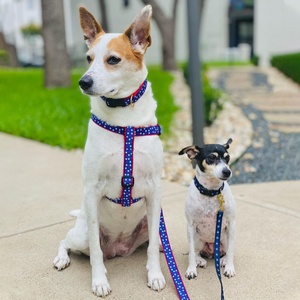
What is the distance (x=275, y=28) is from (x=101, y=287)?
2039cm

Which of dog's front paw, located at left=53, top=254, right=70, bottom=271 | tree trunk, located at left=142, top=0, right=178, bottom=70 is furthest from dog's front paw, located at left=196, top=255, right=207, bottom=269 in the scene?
tree trunk, located at left=142, top=0, right=178, bottom=70

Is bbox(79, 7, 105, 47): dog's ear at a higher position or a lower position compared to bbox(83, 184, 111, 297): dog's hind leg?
higher

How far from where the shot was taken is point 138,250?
3.26 metres

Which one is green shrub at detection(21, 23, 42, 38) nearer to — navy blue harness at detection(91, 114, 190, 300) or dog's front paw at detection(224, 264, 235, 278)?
navy blue harness at detection(91, 114, 190, 300)

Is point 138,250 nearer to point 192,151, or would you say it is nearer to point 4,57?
point 192,151

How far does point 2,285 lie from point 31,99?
8.26 metres

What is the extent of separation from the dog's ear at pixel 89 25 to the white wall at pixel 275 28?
47.9 feet

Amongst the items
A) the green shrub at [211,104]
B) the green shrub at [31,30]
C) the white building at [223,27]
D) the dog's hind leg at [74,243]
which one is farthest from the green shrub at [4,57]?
the dog's hind leg at [74,243]

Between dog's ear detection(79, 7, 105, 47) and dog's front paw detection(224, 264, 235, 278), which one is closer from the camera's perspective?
dog's ear detection(79, 7, 105, 47)

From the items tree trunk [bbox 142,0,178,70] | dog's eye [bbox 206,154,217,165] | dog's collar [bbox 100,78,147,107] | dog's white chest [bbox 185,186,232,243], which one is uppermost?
tree trunk [bbox 142,0,178,70]

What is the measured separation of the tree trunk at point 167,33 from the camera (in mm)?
16750

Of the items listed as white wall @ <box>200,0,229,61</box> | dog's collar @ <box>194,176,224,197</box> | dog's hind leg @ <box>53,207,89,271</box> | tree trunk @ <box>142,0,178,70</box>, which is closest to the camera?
dog's collar @ <box>194,176,224,197</box>

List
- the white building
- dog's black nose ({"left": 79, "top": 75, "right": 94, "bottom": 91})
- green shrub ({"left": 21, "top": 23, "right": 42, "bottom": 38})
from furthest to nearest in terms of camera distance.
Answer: green shrub ({"left": 21, "top": 23, "right": 42, "bottom": 38}) < the white building < dog's black nose ({"left": 79, "top": 75, "right": 94, "bottom": 91})

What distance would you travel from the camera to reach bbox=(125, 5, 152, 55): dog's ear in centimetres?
252
